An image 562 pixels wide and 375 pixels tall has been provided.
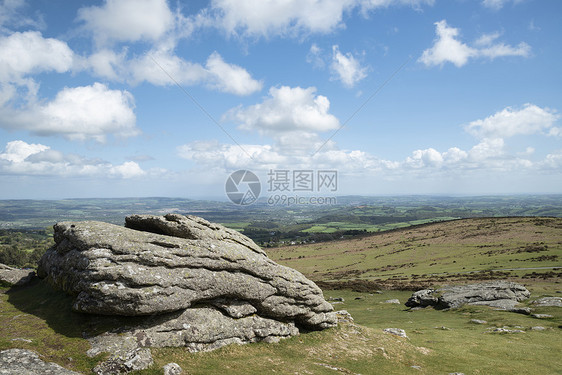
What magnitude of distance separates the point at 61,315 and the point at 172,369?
32.2 ft

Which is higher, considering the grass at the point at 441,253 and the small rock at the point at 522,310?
the small rock at the point at 522,310

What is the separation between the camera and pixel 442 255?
11600 cm

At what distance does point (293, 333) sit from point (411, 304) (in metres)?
41.0

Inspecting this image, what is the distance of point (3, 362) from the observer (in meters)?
14.5

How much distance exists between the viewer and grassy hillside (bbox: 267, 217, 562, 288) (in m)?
85.0

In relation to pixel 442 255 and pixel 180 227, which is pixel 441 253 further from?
pixel 180 227

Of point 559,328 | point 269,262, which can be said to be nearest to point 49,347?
point 269,262

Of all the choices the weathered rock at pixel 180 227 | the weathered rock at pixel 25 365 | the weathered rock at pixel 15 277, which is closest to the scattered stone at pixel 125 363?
the weathered rock at pixel 25 365

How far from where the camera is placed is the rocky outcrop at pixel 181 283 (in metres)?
19.1

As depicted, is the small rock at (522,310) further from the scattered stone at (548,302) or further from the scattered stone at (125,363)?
the scattered stone at (125,363)

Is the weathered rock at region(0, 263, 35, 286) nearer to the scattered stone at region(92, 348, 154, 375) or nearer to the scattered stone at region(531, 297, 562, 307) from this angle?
the scattered stone at region(92, 348, 154, 375)

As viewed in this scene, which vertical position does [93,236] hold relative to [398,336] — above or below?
above

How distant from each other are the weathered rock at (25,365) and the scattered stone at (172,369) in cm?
423

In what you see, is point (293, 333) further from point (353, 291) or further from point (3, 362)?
point (353, 291)
